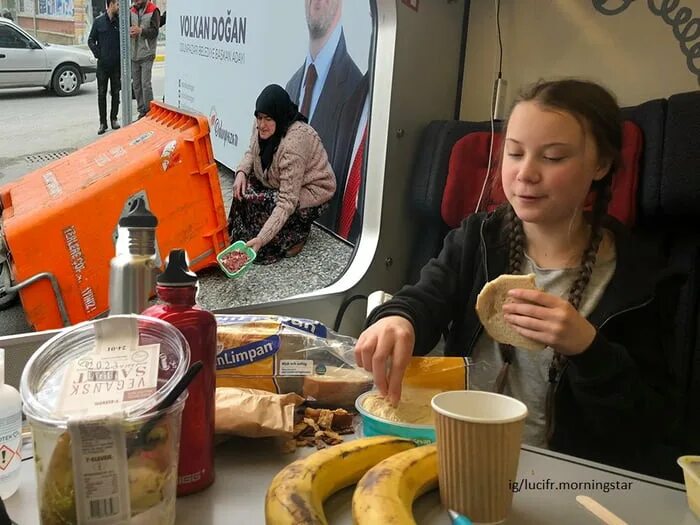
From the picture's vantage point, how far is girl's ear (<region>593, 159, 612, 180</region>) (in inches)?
50.9

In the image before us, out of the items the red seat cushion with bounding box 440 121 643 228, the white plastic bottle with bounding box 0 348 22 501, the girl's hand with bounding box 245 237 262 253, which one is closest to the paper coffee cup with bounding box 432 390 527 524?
the white plastic bottle with bounding box 0 348 22 501

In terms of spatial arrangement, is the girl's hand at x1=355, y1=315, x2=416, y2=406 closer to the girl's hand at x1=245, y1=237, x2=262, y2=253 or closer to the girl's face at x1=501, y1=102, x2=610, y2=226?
the girl's face at x1=501, y1=102, x2=610, y2=226

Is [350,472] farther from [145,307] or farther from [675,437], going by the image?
[675,437]

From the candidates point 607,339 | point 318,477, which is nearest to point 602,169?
point 607,339

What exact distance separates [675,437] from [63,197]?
2438mm

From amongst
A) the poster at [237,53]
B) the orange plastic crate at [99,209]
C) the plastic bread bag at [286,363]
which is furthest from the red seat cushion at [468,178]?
the poster at [237,53]

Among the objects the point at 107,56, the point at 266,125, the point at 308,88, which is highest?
the point at 107,56

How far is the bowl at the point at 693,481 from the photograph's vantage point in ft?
2.50

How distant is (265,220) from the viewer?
3803 millimetres

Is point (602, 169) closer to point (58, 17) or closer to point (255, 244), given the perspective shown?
point (255, 244)

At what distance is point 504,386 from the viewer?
1271 millimetres

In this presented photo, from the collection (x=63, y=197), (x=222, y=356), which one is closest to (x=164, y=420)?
(x=222, y=356)

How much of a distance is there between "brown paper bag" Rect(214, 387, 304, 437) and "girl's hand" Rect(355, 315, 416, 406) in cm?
12

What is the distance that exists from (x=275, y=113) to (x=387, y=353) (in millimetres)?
3046
